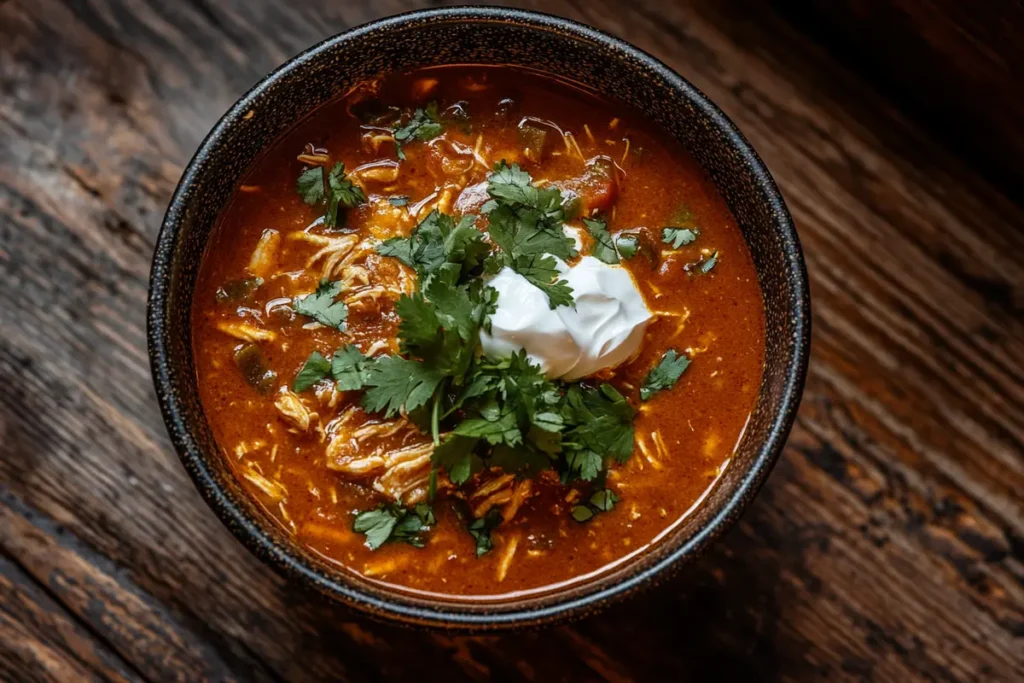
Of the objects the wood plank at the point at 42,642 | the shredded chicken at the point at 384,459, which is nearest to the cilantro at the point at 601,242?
the shredded chicken at the point at 384,459


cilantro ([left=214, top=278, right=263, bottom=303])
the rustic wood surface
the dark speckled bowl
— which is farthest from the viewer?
the rustic wood surface

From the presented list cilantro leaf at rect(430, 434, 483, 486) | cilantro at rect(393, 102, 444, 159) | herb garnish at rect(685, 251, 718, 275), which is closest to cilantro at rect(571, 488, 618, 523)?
cilantro leaf at rect(430, 434, 483, 486)

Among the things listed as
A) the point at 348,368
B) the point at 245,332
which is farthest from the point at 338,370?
the point at 245,332

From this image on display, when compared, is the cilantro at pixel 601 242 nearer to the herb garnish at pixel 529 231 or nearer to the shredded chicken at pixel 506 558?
the herb garnish at pixel 529 231

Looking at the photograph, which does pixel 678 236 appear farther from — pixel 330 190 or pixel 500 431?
pixel 330 190

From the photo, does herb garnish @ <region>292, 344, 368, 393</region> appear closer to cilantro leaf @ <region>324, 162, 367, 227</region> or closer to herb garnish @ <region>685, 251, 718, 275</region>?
cilantro leaf @ <region>324, 162, 367, 227</region>

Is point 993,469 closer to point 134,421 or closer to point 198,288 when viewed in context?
point 198,288

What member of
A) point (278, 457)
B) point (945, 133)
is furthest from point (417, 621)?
point (945, 133)
